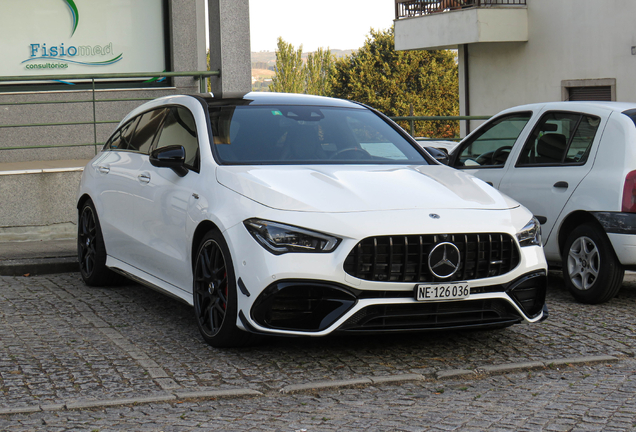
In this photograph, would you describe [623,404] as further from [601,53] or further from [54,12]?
[601,53]

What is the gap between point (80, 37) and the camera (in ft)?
46.8

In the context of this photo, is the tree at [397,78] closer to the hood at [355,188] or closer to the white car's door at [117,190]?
the white car's door at [117,190]

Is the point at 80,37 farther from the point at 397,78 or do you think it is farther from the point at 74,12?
the point at 397,78

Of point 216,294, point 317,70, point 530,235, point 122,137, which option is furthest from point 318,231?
point 317,70

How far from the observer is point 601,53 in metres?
23.8

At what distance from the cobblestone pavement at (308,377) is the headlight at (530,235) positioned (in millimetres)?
684

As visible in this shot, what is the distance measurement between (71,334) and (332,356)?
1.84 m

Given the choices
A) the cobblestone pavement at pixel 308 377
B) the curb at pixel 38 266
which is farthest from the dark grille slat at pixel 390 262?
the curb at pixel 38 266

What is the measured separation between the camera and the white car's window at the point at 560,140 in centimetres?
729

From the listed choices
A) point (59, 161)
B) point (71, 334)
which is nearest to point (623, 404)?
point (71, 334)

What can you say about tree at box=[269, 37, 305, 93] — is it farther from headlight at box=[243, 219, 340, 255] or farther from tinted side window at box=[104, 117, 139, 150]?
headlight at box=[243, 219, 340, 255]

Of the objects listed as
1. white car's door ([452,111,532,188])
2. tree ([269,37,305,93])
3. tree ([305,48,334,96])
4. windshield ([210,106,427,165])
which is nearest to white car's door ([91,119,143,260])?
windshield ([210,106,427,165])

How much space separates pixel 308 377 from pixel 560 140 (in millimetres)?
3681

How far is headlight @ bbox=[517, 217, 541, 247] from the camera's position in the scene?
→ 17.8 feet
